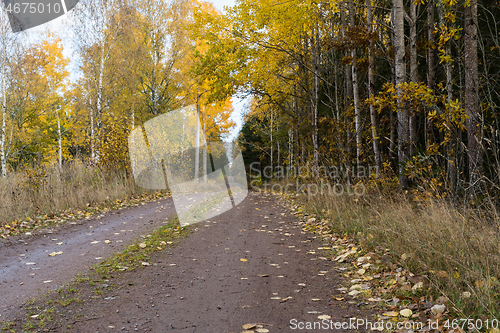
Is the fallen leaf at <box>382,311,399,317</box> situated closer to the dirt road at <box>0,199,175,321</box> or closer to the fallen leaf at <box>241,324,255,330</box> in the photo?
the fallen leaf at <box>241,324,255,330</box>

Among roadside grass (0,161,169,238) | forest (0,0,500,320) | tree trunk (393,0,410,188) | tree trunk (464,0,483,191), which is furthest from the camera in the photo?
roadside grass (0,161,169,238)

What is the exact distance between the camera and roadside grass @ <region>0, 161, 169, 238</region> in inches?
318

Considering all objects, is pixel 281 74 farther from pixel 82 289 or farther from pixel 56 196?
pixel 82 289

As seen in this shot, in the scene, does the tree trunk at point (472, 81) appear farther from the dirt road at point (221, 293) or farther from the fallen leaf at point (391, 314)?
the fallen leaf at point (391, 314)

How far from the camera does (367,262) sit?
15.7ft

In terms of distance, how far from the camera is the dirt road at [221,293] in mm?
3307

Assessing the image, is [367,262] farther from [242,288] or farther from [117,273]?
[117,273]

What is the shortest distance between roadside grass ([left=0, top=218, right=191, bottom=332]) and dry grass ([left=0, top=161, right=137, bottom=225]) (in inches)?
164

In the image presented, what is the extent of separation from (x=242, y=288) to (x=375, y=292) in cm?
166

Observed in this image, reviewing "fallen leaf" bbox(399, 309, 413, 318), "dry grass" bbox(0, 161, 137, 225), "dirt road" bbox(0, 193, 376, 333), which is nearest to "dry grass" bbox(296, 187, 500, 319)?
"fallen leaf" bbox(399, 309, 413, 318)

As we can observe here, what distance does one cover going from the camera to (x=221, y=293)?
4.11m

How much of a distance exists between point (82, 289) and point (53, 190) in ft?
23.2

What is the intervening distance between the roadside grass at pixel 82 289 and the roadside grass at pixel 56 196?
3265mm

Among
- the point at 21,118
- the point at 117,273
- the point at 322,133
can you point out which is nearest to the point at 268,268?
the point at 117,273
